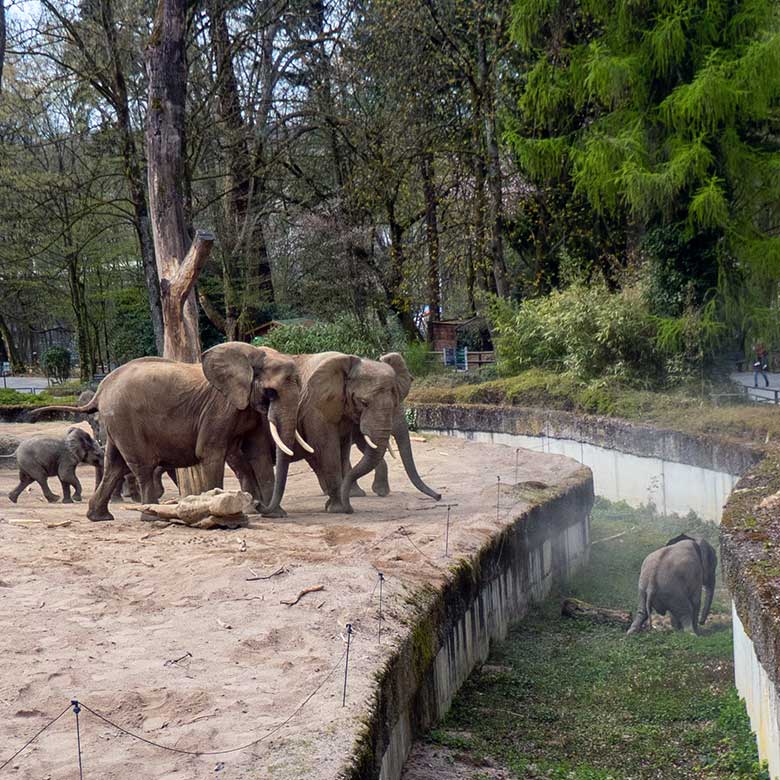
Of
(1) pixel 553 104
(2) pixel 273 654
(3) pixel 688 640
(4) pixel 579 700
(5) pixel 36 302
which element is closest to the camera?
(2) pixel 273 654

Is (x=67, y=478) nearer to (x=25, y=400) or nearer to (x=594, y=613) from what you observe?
(x=594, y=613)

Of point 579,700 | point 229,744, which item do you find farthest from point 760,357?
point 229,744

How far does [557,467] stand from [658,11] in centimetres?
1029

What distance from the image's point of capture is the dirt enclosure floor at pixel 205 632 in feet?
17.4

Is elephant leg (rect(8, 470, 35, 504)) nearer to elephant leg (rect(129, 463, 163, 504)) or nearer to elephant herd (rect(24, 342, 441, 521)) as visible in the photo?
elephant herd (rect(24, 342, 441, 521))

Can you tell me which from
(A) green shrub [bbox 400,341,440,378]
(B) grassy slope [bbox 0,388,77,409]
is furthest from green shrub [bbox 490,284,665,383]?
(B) grassy slope [bbox 0,388,77,409]

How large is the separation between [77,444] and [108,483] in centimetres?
280

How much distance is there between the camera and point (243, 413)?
12.8 metres

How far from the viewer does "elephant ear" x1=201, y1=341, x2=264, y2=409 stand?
481 inches

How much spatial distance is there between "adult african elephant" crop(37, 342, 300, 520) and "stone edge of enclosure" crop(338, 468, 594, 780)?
2.87 metres

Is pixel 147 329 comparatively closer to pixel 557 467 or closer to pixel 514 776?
pixel 557 467

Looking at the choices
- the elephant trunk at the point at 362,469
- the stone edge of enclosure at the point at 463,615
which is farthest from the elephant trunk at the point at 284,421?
the stone edge of enclosure at the point at 463,615

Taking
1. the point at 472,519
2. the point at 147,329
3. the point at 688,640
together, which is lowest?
the point at 688,640

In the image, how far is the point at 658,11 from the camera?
70.2 ft
